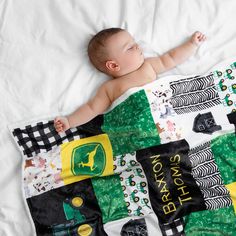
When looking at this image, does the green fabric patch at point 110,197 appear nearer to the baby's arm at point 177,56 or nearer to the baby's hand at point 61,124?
the baby's hand at point 61,124

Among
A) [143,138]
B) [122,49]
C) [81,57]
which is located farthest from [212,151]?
[81,57]

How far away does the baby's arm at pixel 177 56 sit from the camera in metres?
1.49

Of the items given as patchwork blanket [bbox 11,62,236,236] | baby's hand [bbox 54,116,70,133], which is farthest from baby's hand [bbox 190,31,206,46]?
baby's hand [bbox 54,116,70,133]

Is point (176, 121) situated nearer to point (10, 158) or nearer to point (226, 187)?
point (226, 187)

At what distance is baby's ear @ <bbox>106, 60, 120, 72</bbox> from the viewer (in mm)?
1465

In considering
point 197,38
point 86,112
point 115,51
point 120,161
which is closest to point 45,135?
point 86,112

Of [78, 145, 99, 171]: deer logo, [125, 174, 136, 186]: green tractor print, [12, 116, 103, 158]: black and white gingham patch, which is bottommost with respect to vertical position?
[125, 174, 136, 186]: green tractor print

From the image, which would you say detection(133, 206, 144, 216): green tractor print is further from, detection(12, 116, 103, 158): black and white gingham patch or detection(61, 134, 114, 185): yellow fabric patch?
detection(12, 116, 103, 158): black and white gingham patch

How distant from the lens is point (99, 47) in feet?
4.75

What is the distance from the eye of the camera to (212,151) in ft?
4.52

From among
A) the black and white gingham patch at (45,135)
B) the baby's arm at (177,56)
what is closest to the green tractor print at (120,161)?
the black and white gingham patch at (45,135)

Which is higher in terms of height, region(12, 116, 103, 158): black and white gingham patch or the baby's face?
the baby's face

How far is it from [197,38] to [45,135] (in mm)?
639

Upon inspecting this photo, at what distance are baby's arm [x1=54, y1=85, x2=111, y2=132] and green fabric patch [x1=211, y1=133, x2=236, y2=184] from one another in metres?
0.40
